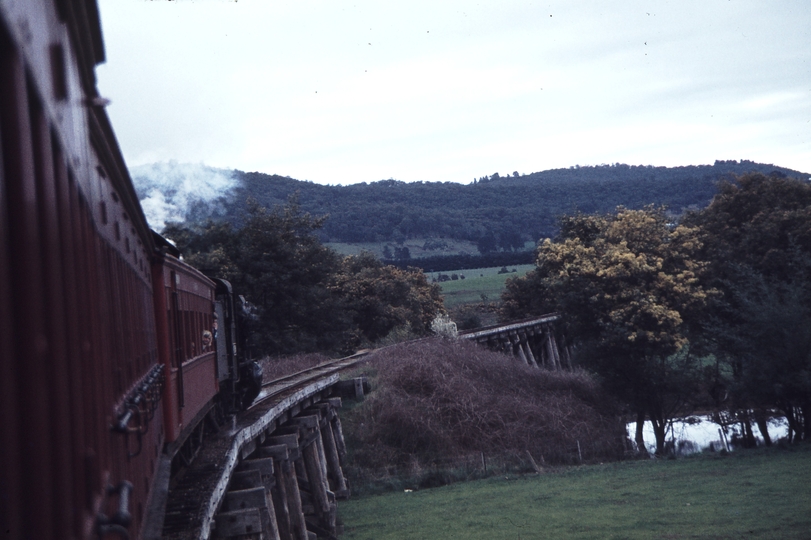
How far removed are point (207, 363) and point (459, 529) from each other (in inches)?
282

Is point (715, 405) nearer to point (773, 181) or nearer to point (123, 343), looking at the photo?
point (773, 181)

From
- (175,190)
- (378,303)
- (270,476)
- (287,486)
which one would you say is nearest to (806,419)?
(287,486)

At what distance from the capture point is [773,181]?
25.8m

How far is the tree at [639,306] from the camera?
971 inches

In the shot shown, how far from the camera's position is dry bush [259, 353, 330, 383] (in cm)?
2456

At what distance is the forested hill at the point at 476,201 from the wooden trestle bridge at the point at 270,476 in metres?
72.9

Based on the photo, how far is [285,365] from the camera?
85.2 feet

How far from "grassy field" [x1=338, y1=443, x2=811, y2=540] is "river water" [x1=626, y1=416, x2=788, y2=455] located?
4.24 metres

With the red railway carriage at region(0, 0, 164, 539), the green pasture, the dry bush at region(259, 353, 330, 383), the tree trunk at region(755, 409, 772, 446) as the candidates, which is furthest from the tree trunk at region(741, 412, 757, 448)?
the green pasture

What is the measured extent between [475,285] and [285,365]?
5565 cm

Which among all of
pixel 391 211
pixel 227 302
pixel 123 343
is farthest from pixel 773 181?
pixel 391 211

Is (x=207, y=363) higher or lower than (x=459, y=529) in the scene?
higher

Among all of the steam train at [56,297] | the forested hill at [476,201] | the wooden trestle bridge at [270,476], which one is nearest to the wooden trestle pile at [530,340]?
the wooden trestle bridge at [270,476]

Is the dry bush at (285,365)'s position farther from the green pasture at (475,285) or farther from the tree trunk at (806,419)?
the green pasture at (475,285)
